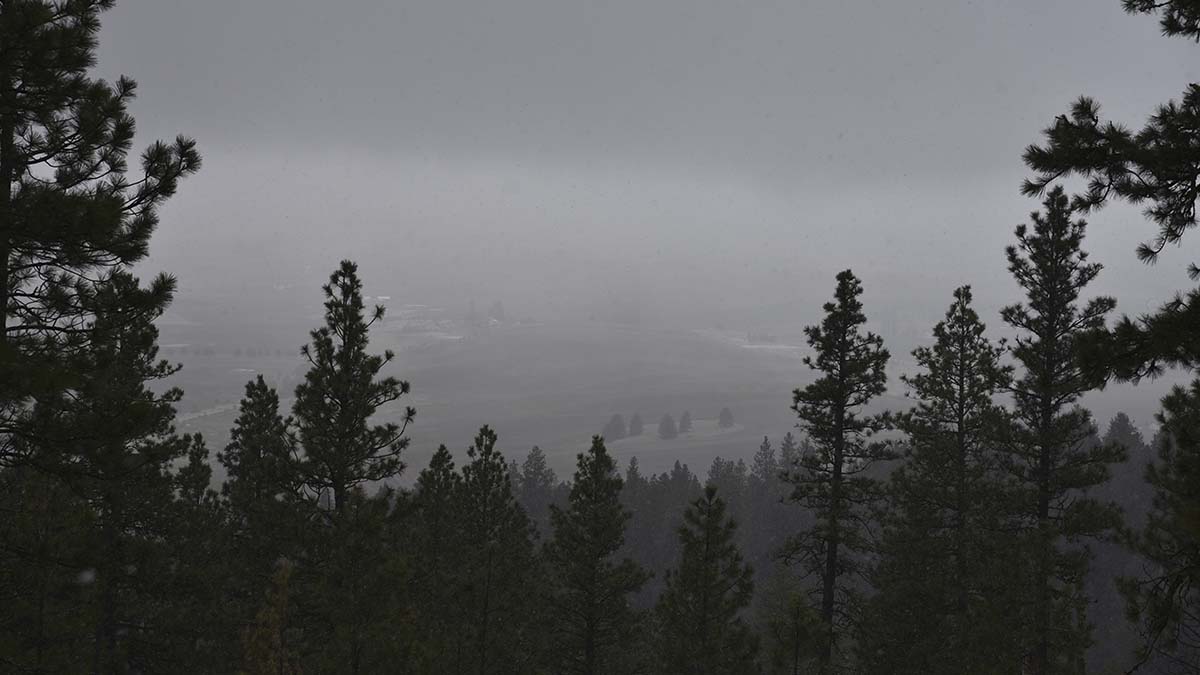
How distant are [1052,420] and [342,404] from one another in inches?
686

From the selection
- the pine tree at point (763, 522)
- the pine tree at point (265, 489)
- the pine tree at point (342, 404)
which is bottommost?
the pine tree at point (763, 522)

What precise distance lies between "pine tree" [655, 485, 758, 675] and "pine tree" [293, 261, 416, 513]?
29.1 feet

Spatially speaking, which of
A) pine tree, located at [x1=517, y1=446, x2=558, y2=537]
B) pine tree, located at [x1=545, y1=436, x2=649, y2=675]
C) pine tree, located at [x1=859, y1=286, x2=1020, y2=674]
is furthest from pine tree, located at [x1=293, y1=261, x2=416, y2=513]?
pine tree, located at [x1=517, y1=446, x2=558, y2=537]

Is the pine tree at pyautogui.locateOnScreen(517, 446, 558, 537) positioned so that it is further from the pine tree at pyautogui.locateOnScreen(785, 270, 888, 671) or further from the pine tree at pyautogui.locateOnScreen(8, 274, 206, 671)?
the pine tree at pyautogui.locateOnScreen(8, 274, 206, 671)

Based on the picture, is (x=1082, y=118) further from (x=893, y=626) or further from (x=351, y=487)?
(x=893, y=626)

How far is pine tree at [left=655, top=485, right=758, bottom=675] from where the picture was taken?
1767 centimetres

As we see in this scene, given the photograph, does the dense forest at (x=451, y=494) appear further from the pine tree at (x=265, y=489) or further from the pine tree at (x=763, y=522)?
the pine tree at (x=763, y=522)

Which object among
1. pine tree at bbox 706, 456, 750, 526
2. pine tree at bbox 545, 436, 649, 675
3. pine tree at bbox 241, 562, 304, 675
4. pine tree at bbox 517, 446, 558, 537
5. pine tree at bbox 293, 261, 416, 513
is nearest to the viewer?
pine tree at bbox 241, 562, 304, 675

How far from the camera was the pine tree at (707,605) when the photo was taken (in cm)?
1767

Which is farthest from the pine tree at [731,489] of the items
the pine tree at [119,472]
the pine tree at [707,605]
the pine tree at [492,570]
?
the pine tree at [119,472]

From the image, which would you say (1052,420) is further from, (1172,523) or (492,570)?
(492,570)

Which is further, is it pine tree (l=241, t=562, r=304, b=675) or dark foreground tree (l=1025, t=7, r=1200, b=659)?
pine tree (l=241, t=562, r=304, b=675)

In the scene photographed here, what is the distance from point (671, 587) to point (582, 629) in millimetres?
3532

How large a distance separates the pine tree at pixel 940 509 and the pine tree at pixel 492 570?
35.8ft
